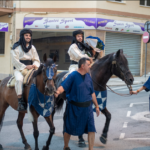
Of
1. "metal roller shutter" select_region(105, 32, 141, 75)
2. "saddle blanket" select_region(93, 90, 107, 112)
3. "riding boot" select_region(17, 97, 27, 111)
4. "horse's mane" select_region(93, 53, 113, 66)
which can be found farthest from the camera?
"metal roller shutter" select_region(105, 32, 141, 75)

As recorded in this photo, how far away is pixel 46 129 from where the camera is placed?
23.7 feet

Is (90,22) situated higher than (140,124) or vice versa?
(90,22)

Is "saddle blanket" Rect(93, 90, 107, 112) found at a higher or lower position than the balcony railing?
lower

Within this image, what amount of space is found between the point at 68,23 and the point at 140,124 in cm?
1337

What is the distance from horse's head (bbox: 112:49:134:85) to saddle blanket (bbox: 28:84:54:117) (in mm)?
1683

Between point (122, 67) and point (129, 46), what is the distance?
1637cm

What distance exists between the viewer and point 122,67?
5.80 m

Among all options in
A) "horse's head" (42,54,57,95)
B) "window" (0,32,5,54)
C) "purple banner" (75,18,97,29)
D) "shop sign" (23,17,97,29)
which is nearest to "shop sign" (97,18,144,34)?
"purple banner" (75,18,97,29)

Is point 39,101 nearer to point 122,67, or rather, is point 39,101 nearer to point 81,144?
point 81,144

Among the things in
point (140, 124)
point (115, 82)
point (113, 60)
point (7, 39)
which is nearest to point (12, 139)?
point (113, 60)

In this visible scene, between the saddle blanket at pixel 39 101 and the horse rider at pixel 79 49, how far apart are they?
4.69ft

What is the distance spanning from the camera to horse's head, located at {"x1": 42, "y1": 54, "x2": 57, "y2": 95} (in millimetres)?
4609

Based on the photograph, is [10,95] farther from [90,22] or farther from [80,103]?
[90,22]

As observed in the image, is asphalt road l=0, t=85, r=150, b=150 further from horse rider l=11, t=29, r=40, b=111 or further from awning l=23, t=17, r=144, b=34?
awning l=23, t=17, r=144, b=34
